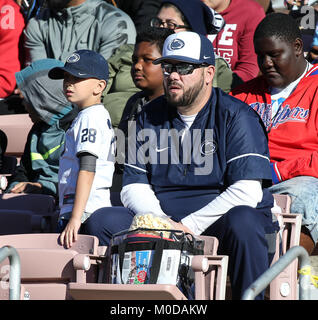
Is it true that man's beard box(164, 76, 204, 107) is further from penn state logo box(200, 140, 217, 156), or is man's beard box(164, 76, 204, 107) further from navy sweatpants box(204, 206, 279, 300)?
navy sweatpants box(204, 206, 279, 300)

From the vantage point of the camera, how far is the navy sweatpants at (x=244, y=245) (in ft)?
13.1

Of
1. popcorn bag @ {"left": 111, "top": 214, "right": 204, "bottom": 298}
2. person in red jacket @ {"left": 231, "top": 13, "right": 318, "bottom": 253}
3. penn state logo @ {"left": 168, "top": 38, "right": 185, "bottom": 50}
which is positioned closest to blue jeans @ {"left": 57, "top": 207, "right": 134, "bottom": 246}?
popcorn bag @ {"left": 111, "top": 214, "right": 204, "bottom": 298}

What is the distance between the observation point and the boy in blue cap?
4.48 metres

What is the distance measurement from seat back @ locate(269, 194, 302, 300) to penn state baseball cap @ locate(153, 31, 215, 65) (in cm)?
93

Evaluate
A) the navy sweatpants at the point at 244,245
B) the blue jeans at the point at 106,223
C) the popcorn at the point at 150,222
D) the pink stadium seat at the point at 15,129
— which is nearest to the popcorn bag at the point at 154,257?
the popcorn at the point at 150,222

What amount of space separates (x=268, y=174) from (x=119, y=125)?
1.34 metres

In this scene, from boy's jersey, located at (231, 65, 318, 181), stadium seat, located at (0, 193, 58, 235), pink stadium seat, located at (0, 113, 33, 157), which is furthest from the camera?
pink stadium seat, located at (0, 113, 33, 157)

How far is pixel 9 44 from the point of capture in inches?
282

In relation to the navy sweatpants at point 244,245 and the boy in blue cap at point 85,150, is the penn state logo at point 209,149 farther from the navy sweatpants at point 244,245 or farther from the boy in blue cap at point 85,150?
the boy in blue cap at point 85,150

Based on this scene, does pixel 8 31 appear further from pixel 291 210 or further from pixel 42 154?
pixel 291 210

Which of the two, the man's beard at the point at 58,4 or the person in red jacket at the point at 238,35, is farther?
the man's beard at the point at 58,4

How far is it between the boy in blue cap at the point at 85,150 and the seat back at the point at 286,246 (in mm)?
843
